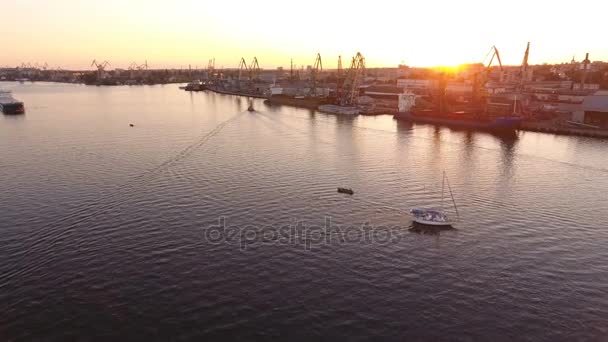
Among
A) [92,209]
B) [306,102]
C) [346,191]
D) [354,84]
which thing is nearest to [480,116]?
[354,84]

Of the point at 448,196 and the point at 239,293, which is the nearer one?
the point at 239,293

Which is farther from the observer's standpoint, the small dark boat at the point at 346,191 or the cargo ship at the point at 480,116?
the cargo ship at the point at 480,116

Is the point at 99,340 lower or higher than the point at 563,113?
lower

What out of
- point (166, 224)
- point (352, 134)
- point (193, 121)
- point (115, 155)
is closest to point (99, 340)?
point (166, 224)

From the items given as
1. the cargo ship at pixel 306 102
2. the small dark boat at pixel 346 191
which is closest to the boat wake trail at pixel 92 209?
the small dark boat at pixel 346 191

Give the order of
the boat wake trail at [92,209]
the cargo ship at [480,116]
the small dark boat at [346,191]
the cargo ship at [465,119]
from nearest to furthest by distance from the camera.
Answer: the boat wake trail at [92,209] → the small dark boat at [346,191] → the cargo ship at [465,119] → the cargo ship at [480,116]

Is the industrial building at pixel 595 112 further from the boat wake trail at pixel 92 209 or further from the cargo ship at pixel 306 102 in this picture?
the boat wake trail at pixel 92 209

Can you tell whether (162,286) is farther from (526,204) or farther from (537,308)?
(526,204)
